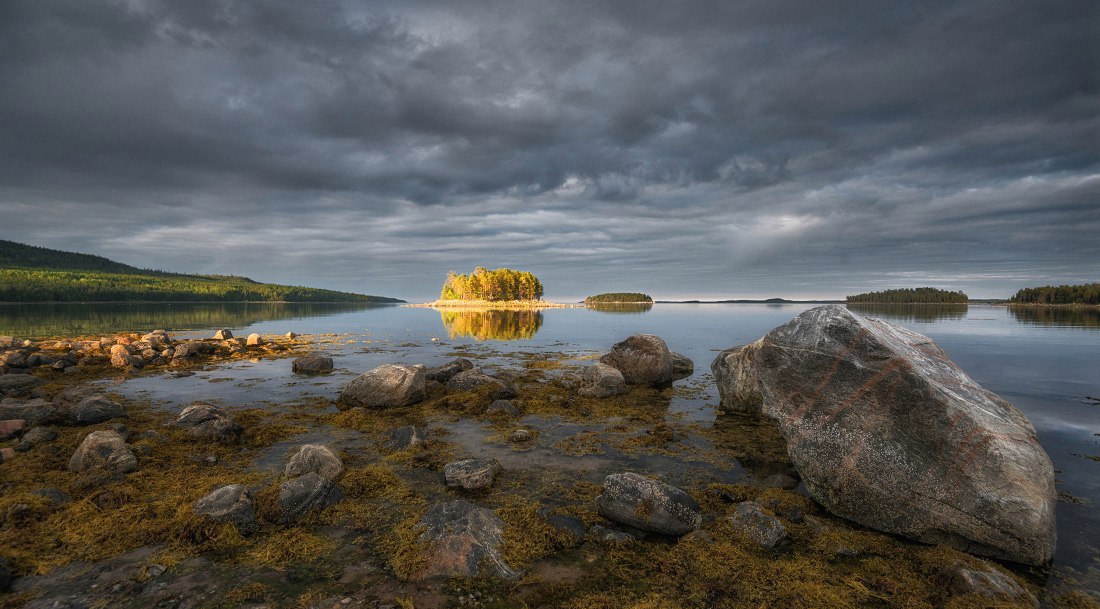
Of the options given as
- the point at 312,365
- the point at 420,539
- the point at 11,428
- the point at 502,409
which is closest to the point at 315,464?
the point at 420,539

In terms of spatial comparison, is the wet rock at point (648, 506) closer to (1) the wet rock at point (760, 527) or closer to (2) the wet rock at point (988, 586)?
(1) the wet rock at point (760, 527)

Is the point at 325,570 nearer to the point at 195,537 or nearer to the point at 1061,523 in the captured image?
the point at 195,537

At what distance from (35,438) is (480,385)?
1252 centimetres

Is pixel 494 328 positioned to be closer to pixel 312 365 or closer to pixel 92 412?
pixel 312 365

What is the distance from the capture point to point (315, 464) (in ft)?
31.0

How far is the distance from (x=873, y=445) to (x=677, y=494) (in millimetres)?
3702

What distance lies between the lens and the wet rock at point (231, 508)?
728cm

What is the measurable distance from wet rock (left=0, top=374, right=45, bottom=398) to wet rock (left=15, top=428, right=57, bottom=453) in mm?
9176

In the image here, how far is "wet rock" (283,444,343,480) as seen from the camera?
932 cm

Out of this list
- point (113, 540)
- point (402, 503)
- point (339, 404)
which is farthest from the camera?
point (339, 404)

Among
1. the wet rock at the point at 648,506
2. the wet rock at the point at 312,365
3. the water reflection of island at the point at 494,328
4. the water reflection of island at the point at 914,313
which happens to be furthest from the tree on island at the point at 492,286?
the wet rock at the point at 648,506

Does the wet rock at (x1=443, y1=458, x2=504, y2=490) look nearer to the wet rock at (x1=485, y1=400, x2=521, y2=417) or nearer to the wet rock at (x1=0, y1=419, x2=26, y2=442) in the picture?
the wet rock at (x1=485, y1=400, x2=521, y2=417)

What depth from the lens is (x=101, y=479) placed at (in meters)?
8.95

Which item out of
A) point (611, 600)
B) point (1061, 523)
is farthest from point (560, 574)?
point (1061, 523)
